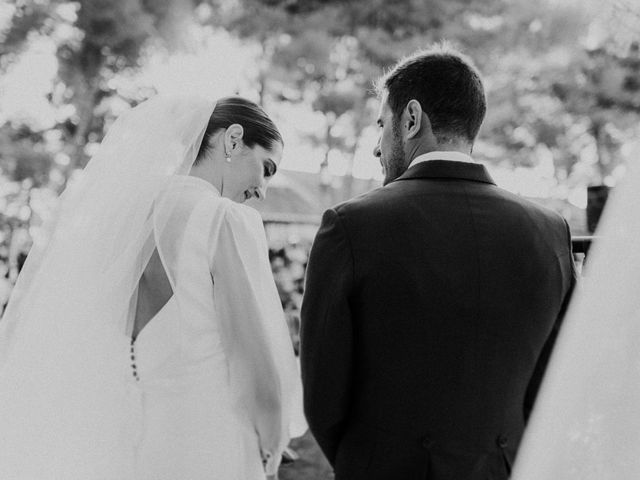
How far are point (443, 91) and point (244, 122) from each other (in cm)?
72

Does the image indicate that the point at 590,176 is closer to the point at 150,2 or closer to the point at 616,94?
the point at 616,94

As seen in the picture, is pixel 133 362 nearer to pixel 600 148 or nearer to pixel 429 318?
pixel 429 318

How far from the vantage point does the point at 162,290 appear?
1831mm

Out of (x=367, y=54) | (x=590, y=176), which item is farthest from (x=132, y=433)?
(x=590, y=176)

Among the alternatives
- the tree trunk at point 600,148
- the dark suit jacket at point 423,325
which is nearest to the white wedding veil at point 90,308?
the dark suit jacket at point 423,325

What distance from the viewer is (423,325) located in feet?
4.67

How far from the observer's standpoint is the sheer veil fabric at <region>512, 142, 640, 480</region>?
730mm

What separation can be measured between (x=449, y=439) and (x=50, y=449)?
1273 millimetres

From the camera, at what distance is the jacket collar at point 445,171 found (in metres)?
1.52

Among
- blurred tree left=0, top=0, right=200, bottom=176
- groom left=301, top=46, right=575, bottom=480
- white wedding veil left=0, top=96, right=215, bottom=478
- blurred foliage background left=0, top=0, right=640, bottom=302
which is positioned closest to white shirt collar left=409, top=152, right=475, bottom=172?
groom left=301, top=46, right=575, bottom=480

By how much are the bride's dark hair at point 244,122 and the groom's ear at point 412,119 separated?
584 millimetres

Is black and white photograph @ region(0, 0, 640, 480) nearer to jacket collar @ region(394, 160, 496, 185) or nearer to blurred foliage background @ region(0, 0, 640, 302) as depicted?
jacket collar @ region(394, 160, 496, 185)

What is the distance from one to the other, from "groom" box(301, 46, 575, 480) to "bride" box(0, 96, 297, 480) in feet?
1.23

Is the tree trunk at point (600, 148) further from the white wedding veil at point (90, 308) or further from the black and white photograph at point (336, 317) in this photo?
the white wedding veil at point (90, 308)
